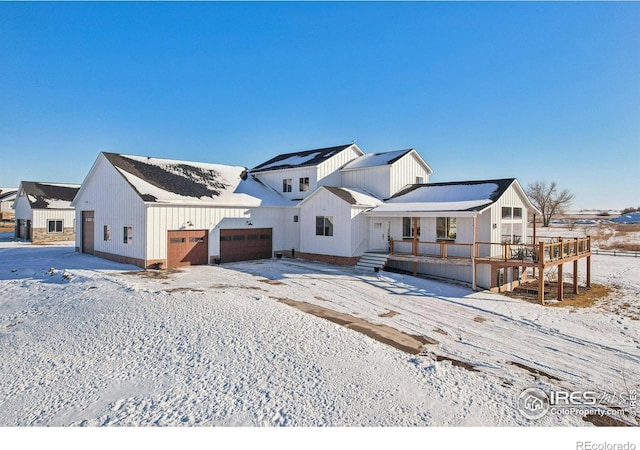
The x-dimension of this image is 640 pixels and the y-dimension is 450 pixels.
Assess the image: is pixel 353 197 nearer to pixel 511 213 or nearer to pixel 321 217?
pixel 321 217

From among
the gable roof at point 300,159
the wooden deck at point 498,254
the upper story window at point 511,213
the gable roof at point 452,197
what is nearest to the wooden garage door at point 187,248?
the gable roof at point 300,159

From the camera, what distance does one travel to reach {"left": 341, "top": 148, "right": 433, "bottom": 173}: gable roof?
2343 centimetres

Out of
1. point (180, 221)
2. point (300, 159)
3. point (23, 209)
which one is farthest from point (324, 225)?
point (23, 209)

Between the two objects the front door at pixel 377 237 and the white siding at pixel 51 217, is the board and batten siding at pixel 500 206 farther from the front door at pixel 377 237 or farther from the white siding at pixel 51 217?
the white siding at pixel 51 217

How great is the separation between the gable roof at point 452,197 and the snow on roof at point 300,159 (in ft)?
19.1

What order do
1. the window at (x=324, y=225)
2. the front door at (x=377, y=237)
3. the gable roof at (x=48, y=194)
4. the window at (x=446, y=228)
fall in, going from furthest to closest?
the gable roof at (x=48, y=194) < the window at (x=324, y=225) < the front door at (x=377, y=237) < the window at (x=446, y=228)

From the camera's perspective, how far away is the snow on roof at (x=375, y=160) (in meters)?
23.4

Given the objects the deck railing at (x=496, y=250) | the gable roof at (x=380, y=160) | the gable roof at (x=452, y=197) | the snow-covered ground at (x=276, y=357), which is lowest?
the snow-covered ground at (x=276, y=357)

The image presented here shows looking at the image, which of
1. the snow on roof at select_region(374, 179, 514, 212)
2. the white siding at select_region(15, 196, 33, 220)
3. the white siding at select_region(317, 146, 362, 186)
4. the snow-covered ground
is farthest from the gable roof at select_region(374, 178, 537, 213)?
the white siding at select_region(15, 196, 33, 220)

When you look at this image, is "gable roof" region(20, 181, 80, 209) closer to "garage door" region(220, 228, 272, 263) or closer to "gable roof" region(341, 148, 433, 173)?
"garage door" region(220, 228, 272, 263)

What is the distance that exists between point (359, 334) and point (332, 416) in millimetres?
3654

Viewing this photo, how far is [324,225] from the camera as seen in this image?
2144cm

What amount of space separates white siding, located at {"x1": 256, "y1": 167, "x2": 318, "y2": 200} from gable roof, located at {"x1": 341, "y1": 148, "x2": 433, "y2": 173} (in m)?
2.48
